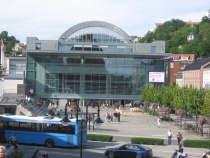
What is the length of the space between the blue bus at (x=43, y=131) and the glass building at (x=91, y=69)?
61.3 m

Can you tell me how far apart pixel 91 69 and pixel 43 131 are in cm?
6397

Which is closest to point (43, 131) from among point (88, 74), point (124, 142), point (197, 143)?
point (124, 142)

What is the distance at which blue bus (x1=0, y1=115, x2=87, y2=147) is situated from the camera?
38.7 metres

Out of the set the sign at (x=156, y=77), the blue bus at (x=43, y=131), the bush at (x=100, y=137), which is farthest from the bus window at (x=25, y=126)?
the sign at (x=156, y=77)

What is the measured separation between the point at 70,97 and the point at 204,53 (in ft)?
271

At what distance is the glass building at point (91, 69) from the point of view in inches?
4003

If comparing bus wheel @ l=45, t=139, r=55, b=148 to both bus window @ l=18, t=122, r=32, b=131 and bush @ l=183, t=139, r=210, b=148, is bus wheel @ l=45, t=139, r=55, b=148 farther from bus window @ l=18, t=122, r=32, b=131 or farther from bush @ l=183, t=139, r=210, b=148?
bush @ l=183, t=139, r=210, b=148

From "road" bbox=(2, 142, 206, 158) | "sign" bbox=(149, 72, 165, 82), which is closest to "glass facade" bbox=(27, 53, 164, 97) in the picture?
"sign" bbox=(149, 72, 165, 82)

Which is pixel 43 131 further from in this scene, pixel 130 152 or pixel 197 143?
pixel 197 143

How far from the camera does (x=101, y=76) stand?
338 feet

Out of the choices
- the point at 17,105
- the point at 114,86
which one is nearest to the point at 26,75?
the point at 114,86

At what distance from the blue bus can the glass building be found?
61264 millimetres

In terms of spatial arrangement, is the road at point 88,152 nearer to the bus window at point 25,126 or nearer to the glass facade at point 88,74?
the bus window at point 25,126

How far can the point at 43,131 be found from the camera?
39250mm
